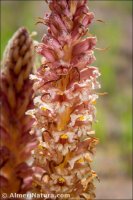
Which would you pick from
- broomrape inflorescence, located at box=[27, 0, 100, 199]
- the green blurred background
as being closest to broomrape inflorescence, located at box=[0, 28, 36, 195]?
broomrape inflorescence, located at box=[27, 0, 100, 199]

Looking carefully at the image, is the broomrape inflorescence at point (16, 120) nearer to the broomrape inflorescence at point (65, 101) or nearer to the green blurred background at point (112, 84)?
the broomrape inflorescence at point (65, 101)

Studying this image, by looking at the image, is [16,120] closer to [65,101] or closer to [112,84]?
[65,101]

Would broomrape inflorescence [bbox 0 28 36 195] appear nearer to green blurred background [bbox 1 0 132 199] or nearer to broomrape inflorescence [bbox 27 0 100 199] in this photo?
broomrape inflorescence [bbox 27 0 100 199]

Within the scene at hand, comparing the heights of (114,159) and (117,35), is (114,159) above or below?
below

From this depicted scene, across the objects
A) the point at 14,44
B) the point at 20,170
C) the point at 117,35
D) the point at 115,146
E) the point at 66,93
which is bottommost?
the point at 20,170

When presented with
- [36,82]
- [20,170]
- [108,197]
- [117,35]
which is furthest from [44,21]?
[117,35]

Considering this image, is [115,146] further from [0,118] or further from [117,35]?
[0,118]
